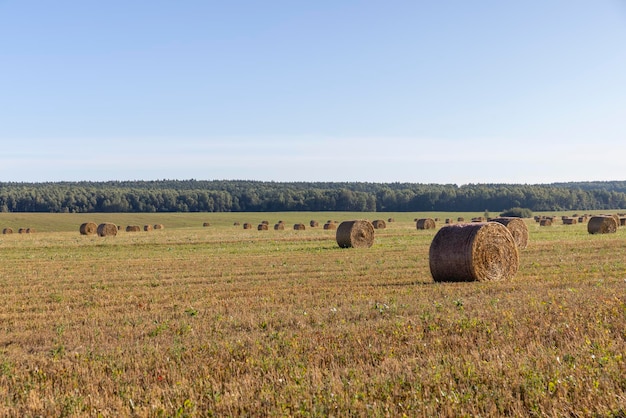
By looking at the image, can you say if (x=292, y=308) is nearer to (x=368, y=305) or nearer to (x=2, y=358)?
(x=368, y=305)

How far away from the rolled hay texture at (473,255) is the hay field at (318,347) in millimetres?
1096

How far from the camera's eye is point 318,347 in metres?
9.55

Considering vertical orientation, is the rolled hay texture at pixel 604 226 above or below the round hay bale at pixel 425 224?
above

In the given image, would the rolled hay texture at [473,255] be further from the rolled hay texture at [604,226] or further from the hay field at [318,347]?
the rolled hay texture at [604,226]

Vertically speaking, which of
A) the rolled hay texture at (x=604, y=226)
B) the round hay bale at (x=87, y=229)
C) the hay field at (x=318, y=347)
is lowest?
the round hay bale at (x=87, y=229)

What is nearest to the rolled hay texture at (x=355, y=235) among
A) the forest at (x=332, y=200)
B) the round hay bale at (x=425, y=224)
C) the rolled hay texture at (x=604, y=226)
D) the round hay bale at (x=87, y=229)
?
the rolled hay texture at (x=604, y=226)

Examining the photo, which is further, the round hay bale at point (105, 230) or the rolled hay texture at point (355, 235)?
the round hay bale at point (105, 230)

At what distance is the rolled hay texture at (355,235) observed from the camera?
1411 inches

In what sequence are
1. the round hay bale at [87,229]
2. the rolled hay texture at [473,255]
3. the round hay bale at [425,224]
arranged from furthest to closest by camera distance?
the round hay bale at [425,224]
the round hay bale at [87,229]
the rolled hay texture at [473,255]

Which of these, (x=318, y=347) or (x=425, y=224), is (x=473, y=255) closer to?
(x=318, y=347)

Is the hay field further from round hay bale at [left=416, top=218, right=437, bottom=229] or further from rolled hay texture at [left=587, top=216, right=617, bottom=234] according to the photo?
round hay bale at [left=416, top=218, right=437, bottom=229]

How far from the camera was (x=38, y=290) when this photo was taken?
18516 mm

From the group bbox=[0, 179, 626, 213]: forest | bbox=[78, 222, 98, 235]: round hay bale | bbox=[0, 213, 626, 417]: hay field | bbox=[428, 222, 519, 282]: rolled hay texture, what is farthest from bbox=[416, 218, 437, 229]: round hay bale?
bbox=[0, 179, 626, 213]: forest

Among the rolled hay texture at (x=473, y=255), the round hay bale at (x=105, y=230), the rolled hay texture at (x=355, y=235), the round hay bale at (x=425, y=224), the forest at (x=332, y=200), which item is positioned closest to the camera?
the rolled hay texture at (x=473, y=255)
